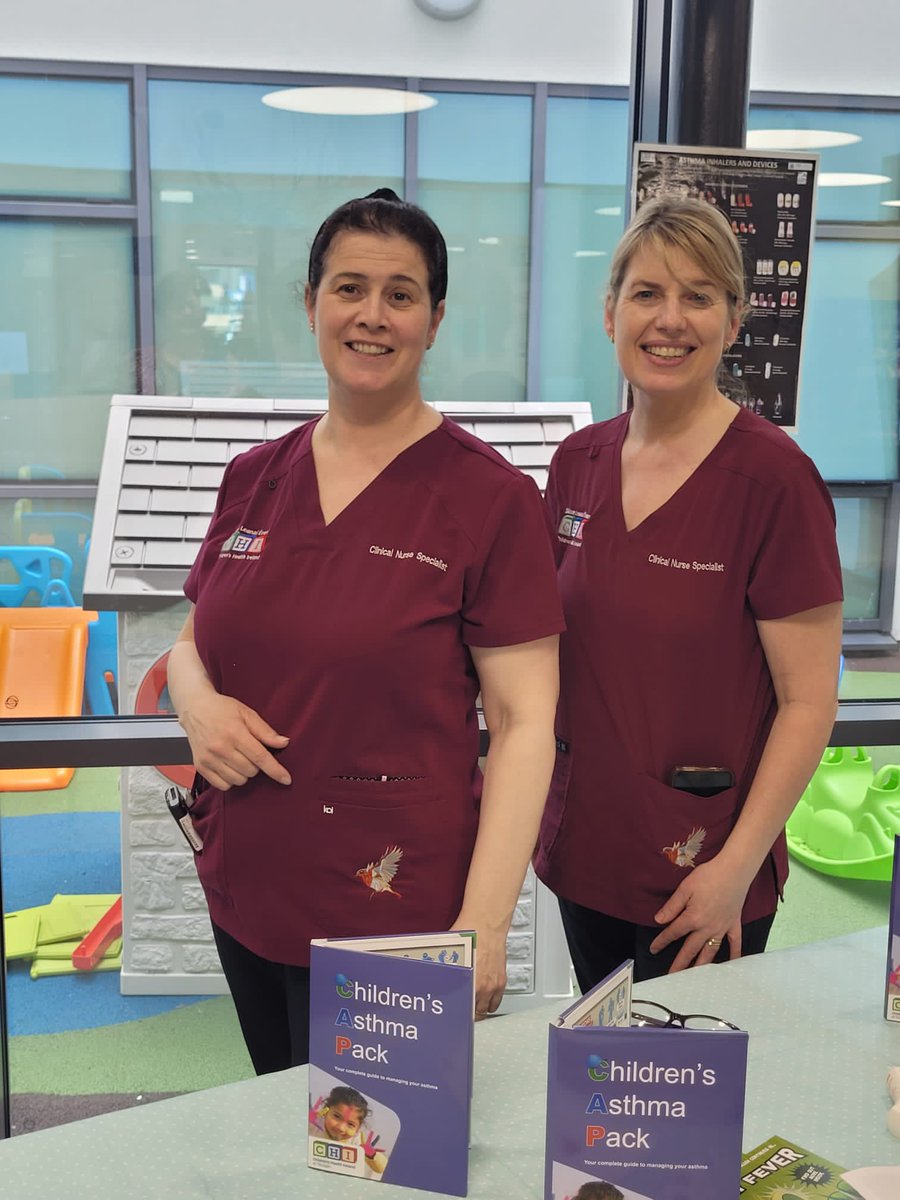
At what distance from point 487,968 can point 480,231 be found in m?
1.64

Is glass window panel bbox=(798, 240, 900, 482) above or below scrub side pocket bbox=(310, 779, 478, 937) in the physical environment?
above

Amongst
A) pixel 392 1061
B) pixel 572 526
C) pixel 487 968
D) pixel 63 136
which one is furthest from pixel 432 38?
pixel 392 1061

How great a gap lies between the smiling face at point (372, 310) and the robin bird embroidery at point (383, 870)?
22.5 inches

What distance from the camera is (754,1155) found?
1124 mm

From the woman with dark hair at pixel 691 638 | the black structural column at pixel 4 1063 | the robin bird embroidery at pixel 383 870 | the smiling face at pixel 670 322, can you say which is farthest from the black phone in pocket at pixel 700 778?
the black structural column at pixel 4 1063

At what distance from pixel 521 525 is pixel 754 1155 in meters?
0.73

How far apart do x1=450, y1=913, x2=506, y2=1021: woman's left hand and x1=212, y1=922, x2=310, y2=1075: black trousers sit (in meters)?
0.25

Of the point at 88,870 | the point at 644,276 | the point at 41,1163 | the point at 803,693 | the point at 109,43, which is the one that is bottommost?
the point at 88,870

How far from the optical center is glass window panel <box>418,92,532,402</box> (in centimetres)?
242

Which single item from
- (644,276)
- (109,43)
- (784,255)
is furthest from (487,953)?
(109,43)

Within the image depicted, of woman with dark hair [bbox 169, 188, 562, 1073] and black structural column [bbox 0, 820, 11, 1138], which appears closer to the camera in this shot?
woman with dark hair [bbox 169, 188, 562, 1073]

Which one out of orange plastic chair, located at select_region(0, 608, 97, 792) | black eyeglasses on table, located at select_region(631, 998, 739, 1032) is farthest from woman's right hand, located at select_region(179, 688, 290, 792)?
orange plastic chair, located at select_region(0, 608, 97, 792)

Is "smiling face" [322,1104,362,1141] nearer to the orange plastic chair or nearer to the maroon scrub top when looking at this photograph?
the maroon scrub top

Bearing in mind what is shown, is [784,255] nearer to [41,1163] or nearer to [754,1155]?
[754,1155]
